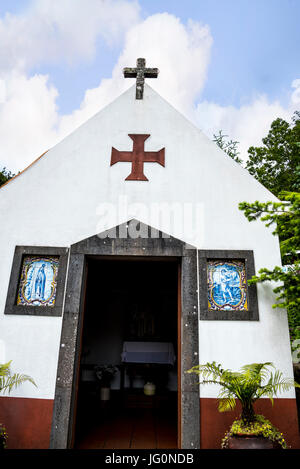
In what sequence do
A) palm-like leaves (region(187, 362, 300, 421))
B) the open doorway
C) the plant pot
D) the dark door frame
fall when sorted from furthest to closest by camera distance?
1. the open doorway
2. the dark door frame
3. palm-like leaves (region(187, 362, 300, 421))
4. the plant pot

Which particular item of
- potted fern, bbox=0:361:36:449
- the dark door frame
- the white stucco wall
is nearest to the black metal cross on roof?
the white stucco wall

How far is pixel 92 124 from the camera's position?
562 cm

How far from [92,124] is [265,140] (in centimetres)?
1069

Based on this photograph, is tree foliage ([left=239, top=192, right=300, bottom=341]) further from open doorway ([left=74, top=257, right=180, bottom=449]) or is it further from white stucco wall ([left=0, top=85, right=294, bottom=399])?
open doorway ([left=74, top=257, right=180, bottom=449])

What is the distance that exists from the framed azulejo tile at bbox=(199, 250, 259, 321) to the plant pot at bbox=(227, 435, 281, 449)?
1.44 meters

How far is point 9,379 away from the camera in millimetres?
4352

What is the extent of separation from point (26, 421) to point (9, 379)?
22.6 inches

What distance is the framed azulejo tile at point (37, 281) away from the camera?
4.69m

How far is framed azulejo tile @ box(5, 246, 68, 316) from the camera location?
4.69m

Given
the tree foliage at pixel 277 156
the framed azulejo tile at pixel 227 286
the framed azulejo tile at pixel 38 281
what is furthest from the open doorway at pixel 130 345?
the tree foliage at pixel 277 156

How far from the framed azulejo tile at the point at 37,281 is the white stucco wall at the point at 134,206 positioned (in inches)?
4.3

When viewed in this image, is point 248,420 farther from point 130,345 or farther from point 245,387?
point 130,345
